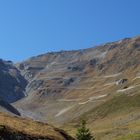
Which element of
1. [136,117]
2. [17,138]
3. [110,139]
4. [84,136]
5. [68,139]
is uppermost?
[136,117]

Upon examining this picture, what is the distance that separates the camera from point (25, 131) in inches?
1517

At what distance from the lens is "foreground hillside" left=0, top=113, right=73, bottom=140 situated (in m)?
36.7

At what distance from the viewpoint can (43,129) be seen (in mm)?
41719

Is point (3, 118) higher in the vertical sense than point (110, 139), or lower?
lower

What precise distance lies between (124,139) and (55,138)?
69.2 meters

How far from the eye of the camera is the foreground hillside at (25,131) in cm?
3669

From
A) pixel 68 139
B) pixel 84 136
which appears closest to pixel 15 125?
pixel 68 139

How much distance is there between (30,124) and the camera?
1677 inches

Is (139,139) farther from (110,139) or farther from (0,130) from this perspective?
(0,130)

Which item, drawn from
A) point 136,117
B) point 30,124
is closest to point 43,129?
point 30,124

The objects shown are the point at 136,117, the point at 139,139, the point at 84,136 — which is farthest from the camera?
the point at 136,117

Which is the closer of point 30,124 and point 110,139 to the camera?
point 30,124

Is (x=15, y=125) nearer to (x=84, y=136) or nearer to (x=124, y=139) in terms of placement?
(x=84, y=136)

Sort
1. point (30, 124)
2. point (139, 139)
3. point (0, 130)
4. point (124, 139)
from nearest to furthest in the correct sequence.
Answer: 1. point (0, 130)
2. point (30, 124)
3. point (139, 139)
4. point (124, 139)
